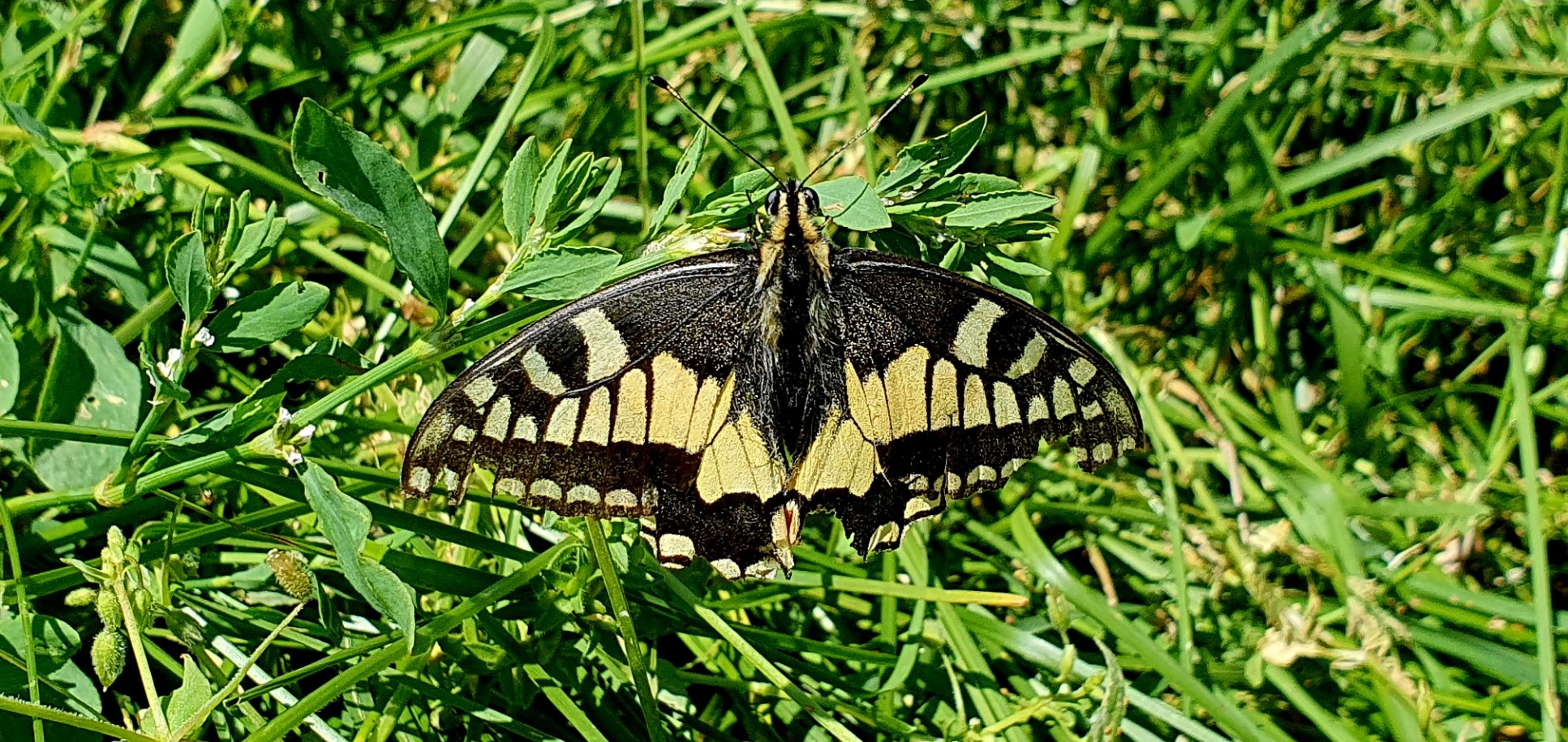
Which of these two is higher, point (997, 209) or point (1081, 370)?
point (997, 209)

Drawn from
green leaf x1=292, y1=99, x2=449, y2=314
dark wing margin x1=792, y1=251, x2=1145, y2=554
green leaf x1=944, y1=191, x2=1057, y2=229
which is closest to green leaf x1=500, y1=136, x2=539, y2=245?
green leaf x1=292, y1=99, x2=449, y2=314

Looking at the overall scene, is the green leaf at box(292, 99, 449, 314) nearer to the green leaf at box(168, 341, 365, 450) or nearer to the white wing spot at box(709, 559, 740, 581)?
the green leaf at box(168, 341, 365, 450)

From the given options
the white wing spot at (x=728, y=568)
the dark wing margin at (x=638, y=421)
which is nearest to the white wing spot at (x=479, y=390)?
the dark wing margin at (x=638, y=421)

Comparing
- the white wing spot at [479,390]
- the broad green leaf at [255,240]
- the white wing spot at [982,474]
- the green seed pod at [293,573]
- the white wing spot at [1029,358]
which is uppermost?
the broad green leaf at [255,240]

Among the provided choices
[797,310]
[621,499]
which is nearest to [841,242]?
[797,310]

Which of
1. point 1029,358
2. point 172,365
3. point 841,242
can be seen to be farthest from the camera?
point 841,242

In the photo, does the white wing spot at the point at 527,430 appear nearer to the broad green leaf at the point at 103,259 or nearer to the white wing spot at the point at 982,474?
the white wing spot at the point at 982,474

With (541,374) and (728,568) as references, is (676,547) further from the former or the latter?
(541,374)
